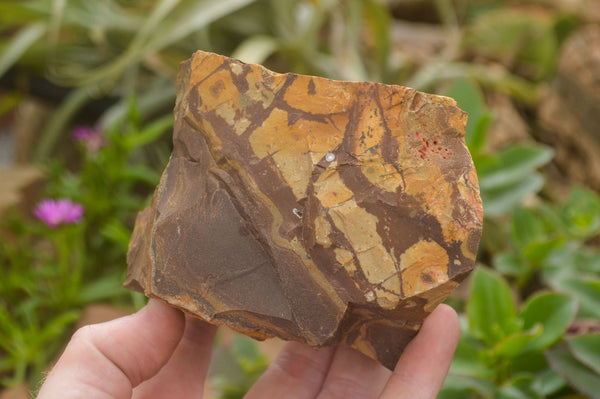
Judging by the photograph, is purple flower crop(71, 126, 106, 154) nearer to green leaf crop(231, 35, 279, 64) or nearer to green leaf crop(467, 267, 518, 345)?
green leaf crop(231, 35, 279, 64)

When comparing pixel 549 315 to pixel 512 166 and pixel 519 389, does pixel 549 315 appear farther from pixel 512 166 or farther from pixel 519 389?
pixel 512 166

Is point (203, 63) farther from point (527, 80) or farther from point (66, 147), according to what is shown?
point (527, 80)

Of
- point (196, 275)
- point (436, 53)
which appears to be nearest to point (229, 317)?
point (196, 275)

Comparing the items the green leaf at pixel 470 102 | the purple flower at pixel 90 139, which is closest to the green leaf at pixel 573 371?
the green leaf at pixel 470 102

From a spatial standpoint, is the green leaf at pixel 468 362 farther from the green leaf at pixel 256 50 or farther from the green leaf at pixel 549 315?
the green leaf at pixel 256 50

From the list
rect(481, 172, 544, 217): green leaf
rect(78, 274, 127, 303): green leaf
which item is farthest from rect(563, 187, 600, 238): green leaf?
rect(78, 274, 127, 303): green leaf

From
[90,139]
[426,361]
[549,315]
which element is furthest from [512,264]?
[90,139]

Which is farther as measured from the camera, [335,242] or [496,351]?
[496,351]
